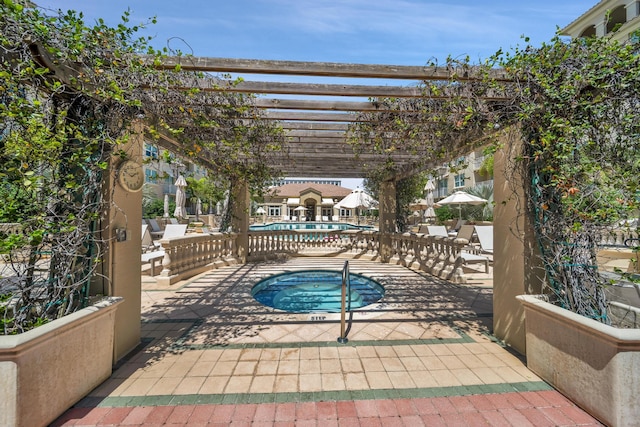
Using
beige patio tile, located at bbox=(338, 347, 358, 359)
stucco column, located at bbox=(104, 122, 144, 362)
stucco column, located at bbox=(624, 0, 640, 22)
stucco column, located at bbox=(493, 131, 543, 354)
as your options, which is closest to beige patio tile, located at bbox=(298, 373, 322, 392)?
beige patio tile, located at bbox=(338, 347, 358, 359)

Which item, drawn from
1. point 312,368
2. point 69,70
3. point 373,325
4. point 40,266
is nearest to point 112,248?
point 40,266

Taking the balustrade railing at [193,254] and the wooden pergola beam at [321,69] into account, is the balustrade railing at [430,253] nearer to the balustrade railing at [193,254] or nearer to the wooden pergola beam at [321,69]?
the wooden pergola beam at [321,69]

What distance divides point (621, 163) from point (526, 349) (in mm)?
2409

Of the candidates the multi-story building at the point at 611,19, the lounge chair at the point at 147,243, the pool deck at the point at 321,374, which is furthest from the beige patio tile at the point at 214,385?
the multi-story building at the point at 611,19

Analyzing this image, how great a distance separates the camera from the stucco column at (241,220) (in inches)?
357

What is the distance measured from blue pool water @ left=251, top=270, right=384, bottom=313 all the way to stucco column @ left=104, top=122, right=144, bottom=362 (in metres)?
2.79

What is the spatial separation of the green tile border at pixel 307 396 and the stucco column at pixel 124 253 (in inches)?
34.8

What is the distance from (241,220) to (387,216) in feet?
18.5

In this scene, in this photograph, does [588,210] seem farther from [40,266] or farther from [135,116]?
[40,266]

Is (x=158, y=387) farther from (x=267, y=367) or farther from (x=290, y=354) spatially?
(x=290, y=354)

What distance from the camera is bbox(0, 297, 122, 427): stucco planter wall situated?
199 centimetres

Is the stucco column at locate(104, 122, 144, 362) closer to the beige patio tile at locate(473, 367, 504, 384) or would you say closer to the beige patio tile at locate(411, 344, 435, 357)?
the beige patio tile at locate(411, 344, 435, 357)

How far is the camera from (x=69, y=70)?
8.80 ft

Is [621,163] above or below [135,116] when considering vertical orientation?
below
